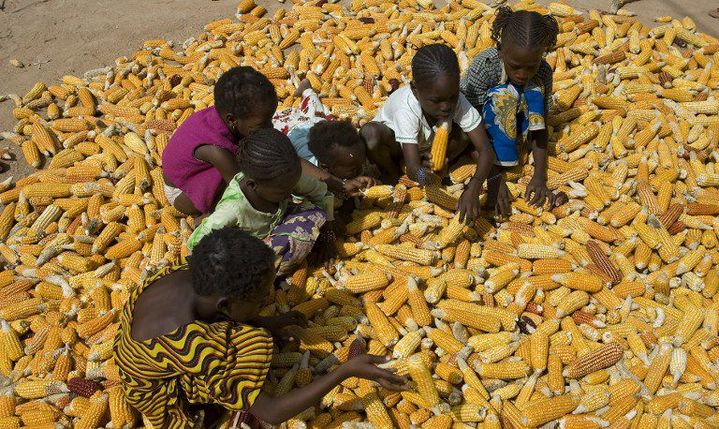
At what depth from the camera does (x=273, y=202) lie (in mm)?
4359

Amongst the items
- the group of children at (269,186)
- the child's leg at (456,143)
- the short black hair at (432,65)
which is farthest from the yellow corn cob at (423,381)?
the child's leg at (456,143)

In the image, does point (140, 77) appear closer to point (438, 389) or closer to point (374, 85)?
point (374, 85)

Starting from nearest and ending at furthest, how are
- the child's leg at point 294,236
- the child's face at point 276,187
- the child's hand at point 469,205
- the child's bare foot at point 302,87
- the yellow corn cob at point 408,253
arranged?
the child's face at point 276,187
the child's leg at point 294,236
the yellow corn cob at point 408,253
the child's hand at point 469,205
the child's bare foot at point 302,87

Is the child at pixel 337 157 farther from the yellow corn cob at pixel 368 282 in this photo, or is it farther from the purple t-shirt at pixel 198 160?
the yellow corn cob at pixel 368 282

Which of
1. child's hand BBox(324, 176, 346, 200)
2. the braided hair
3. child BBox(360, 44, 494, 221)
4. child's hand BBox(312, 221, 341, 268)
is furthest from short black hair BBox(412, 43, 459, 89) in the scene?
child's hand BBox(312, 221, 341, 268)

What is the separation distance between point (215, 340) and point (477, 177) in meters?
2.80

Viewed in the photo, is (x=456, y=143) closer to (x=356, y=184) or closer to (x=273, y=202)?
(x=356, y=184)

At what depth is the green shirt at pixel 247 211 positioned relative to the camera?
163 inches

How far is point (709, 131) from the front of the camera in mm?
5855

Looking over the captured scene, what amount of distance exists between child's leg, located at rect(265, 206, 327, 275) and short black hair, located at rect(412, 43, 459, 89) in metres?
1.42

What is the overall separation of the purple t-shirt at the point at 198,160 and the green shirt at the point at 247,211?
0.46 meters

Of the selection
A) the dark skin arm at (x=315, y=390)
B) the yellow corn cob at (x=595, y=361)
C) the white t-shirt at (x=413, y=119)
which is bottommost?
the yellow corn cob at (x=595, y=361)

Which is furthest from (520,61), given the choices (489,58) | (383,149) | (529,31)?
(383,149)

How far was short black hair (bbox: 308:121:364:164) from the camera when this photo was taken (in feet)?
15.9
